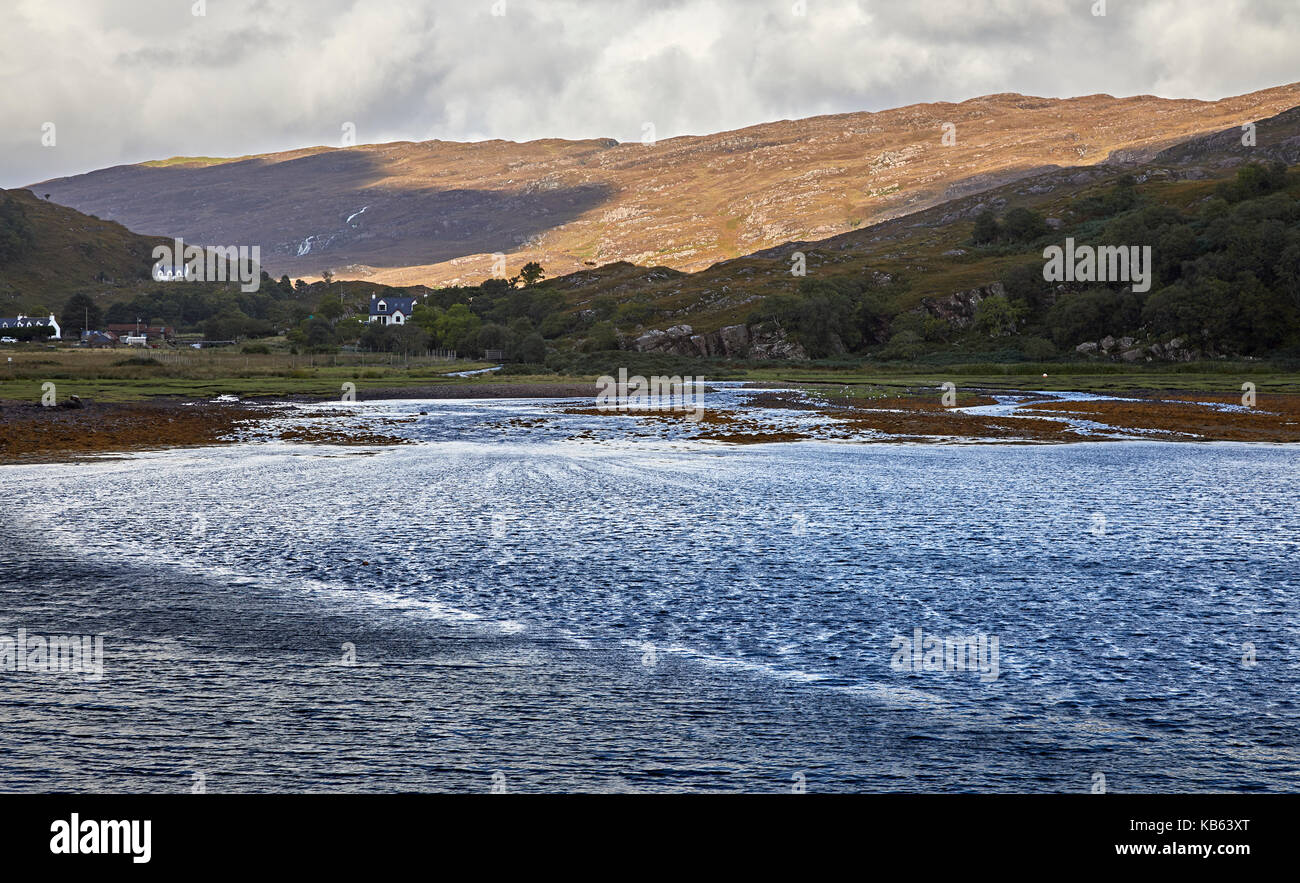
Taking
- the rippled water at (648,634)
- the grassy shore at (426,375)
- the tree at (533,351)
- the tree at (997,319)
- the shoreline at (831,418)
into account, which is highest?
the tree at (997,319)

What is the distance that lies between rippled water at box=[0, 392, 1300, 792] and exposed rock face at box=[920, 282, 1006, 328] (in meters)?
143

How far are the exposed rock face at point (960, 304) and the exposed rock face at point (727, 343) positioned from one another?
27.2 m

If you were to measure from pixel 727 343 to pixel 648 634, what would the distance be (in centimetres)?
15431

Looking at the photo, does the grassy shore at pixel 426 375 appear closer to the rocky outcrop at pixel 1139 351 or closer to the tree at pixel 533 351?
the rocky outcrop at pixel 1139 351

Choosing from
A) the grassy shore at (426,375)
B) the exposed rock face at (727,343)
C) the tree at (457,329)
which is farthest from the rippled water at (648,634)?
the tree at (457,329)

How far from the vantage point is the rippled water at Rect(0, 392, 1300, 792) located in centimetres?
987

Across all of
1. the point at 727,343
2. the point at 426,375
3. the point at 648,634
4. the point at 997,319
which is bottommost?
the point at 648,634

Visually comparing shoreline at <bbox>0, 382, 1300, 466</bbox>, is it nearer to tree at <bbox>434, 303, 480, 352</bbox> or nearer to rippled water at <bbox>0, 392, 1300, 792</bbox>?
rippled water at <bbox>0, 392, 1300, 792</bbox>

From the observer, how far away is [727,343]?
550ft

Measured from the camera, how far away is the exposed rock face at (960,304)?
16862 cm

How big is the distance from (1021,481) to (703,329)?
479 feet

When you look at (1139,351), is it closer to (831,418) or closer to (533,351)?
(533,351)

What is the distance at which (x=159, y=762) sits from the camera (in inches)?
377

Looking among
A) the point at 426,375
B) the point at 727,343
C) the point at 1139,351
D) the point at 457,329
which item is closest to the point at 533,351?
the point at 457,329
